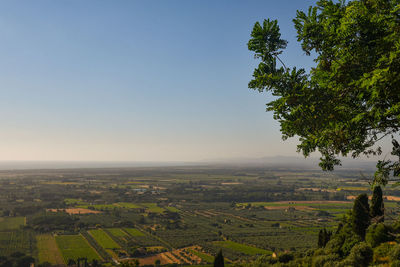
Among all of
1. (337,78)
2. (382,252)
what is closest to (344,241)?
(382,252)

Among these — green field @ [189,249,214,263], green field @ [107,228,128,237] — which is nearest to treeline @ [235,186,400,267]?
green field @ [189,249,214,263]

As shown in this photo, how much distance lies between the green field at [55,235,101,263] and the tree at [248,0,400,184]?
7949 cm

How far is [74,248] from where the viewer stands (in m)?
86.8

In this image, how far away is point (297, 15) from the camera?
32.3ft

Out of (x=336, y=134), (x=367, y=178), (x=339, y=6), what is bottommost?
(x=367, y=178)

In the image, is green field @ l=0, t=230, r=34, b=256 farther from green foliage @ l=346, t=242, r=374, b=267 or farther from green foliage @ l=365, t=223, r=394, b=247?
green foliage @ l=365, t=223, r=394, b=247

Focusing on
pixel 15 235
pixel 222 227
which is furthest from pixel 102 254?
pixel 222 227

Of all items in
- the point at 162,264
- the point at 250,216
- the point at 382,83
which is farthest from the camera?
the point at 250,216

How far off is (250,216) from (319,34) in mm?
139136

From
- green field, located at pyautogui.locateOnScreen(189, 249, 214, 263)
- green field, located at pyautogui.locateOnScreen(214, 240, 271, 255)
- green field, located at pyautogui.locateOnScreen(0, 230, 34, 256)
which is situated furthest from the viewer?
green field, located at pyautogui.locateOnScreen(0, 230, 34, 256)

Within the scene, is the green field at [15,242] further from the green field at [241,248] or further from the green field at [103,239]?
the green field at [241,248]

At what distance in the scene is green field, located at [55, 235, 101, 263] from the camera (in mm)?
77875

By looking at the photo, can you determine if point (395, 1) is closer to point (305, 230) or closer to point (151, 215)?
point (305, 230)

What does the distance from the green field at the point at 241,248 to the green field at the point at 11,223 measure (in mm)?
79946
